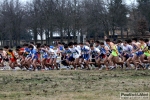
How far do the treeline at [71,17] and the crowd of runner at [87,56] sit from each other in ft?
115

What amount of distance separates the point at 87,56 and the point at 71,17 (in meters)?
37.9

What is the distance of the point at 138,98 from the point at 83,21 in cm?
5057

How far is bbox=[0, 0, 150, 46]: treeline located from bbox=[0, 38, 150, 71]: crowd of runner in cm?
3520

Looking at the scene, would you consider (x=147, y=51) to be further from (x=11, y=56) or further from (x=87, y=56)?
(x=11, y=56)

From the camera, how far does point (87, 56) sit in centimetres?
2212

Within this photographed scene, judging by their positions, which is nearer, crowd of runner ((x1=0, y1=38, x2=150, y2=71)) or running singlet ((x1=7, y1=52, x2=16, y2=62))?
crowd of runner ((x1=0, y1=38, x2=150, y2=71))

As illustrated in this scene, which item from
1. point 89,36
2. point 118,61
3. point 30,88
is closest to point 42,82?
point 30,88

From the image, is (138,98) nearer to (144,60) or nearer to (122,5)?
(144,60)

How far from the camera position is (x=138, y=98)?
10008mm

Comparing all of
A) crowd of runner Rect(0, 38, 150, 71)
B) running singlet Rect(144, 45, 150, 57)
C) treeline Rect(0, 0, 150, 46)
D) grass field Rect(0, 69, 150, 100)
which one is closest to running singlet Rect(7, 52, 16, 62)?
crowd of runner Rect(0, 38, 150, 71)

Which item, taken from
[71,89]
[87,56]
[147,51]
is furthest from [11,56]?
[71,89]

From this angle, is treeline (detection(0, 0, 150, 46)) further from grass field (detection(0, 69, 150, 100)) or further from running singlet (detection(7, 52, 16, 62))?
grass field (detection(0, 69, 150, 100))

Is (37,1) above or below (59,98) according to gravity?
above

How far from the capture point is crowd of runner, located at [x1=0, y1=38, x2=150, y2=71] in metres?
20.4
